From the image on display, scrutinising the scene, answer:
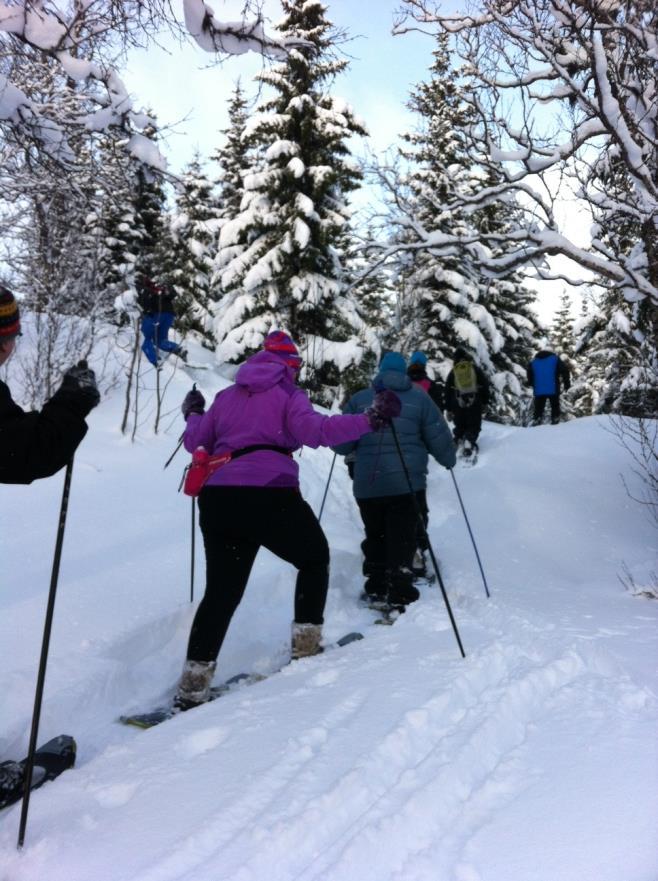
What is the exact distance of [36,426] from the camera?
2129 mm

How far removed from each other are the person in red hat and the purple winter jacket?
1.20m

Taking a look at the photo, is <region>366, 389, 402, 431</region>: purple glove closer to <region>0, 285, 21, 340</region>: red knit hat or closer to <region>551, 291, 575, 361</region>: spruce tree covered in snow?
<region>0, 285, 21, 340</region>: red knit hat

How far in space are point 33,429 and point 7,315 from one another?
44 centimetres

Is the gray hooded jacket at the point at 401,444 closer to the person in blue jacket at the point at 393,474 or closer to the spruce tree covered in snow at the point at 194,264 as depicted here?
the person in blue jacket at the point at 393,474

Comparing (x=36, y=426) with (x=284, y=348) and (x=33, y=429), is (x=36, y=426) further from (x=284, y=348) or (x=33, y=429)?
(x=284, y=348)

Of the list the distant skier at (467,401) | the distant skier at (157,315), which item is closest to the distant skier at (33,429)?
the distant skier at (157,315)

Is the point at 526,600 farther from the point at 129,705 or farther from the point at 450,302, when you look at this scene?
the point at 450,302

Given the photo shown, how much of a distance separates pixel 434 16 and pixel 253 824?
8.55 m

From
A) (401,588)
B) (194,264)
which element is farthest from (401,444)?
(194,264)

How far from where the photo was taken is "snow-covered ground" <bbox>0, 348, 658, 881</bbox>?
1.86m

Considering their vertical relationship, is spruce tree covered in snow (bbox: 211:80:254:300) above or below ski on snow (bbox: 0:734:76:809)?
above

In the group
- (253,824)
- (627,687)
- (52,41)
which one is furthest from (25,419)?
(52,41)

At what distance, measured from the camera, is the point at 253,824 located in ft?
6.62

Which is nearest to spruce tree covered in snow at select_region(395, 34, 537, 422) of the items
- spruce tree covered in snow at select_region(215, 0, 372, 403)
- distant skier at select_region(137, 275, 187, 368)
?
spruce tree covered in snow at select_region(215, 0, 372, 403)
